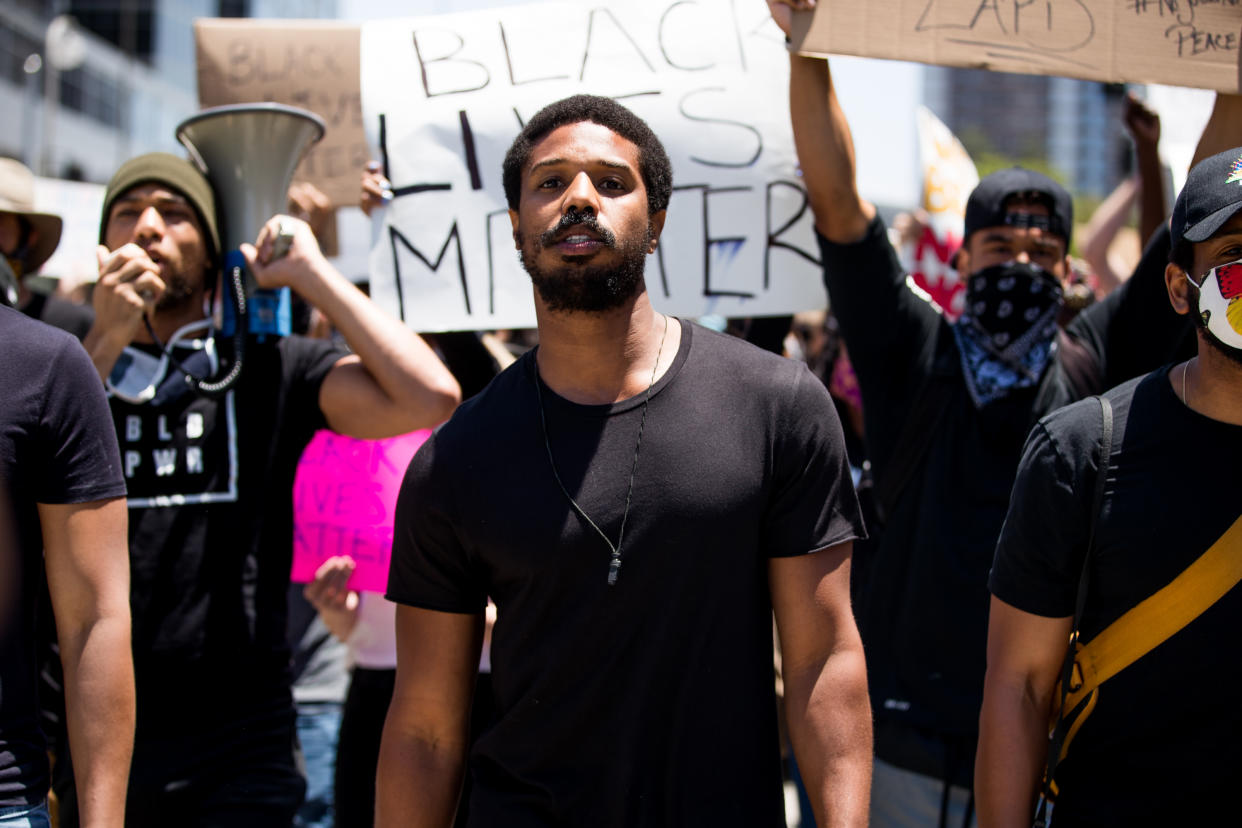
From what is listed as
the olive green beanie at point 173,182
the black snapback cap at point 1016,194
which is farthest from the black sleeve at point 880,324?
the olive green beanie at point 173,182

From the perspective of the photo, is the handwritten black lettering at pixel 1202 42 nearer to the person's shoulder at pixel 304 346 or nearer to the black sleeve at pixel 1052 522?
the black sleeve at pixel 1052 522

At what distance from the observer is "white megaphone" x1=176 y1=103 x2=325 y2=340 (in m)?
3.32

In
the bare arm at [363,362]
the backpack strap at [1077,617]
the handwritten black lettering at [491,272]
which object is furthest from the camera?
the handwritten black lettering at [491,272]

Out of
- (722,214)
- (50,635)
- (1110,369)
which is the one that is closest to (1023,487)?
(1110,369)

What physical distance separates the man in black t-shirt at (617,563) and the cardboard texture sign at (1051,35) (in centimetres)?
89

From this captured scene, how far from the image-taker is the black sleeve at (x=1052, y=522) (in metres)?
2.18

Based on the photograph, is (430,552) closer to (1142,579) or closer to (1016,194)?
(1142,579)

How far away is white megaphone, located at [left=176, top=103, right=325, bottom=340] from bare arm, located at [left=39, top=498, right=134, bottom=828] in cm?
102

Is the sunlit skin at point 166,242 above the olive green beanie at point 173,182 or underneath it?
underneath

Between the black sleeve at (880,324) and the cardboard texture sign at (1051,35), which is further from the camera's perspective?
the black sleeve at (880,324)

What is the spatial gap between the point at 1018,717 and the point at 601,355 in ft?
3.25

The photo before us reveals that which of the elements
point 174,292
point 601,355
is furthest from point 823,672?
point 174,292

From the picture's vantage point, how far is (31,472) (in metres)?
→ 2.31

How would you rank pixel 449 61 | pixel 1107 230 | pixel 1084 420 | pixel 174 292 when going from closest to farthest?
pixel 1084 420, pixel 174 292, pixel 449 61, pixel 1107 230
